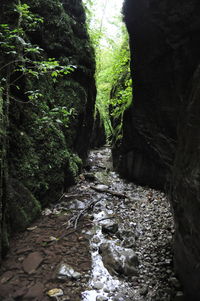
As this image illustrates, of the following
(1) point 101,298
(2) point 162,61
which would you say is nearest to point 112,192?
(1) point 101,298

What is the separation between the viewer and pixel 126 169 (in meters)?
9.63

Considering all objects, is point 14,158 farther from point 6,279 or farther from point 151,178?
point 151,178

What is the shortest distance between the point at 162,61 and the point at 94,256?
451 cm

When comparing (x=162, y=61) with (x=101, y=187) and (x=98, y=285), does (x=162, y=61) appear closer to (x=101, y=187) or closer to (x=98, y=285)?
(x=98, y=285)

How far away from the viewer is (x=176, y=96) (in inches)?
162

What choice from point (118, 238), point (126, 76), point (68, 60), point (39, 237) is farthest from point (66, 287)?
point (126, 76)

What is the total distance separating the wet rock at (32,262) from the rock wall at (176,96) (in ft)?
8.78

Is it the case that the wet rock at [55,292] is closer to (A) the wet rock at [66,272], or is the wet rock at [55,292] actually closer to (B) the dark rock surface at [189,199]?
(A) the wet rock at [66,272]

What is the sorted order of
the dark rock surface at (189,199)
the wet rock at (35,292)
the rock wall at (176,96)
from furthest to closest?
the wet rock at (35,292) → the rock wall at (176,96) → the dark rock surface at (189,199)

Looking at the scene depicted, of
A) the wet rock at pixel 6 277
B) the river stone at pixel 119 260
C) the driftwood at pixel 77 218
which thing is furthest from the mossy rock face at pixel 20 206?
the river stone at pixel 119 260

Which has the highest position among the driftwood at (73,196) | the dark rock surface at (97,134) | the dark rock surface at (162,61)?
the dark rock surface at (162,61)

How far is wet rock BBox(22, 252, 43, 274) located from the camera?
3695 mm

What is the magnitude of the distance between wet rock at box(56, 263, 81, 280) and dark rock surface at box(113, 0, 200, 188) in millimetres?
3299

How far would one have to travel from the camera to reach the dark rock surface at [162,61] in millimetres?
3383
